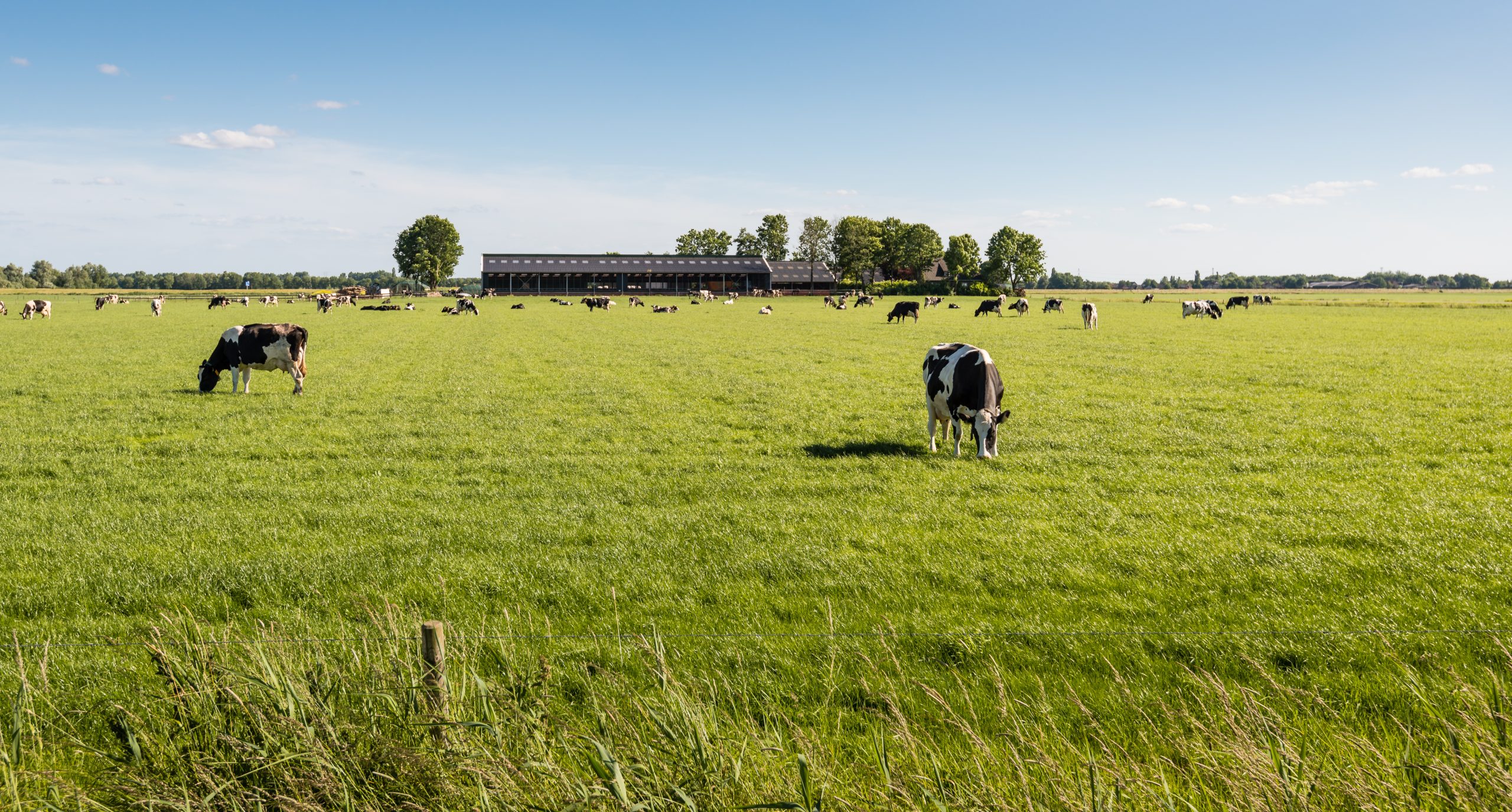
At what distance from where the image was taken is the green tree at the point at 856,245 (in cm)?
12681

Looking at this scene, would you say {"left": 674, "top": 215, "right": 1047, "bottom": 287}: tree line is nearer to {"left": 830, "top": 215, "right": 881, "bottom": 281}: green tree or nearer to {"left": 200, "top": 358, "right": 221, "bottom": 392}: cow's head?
{"left": 830, "top": 215, "right": 881, "bottom": 281}: green tree

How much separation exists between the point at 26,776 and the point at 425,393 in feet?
51.8

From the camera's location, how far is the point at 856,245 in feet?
416

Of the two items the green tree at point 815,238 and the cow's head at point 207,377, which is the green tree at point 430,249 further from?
the cow's head at point 207,377

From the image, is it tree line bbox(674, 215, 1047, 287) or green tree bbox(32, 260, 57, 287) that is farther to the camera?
green tree bbox(32, 260, 57, 287)

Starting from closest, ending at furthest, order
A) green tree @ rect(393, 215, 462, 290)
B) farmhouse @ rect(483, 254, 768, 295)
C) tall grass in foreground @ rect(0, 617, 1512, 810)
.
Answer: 1. tall grass in foreground @ rect(0, 617, 1512, 810)
2. farmhouse @ rect(483, 254, 768, 295)
3. green tree @ rect(393, 215, 462, 290)

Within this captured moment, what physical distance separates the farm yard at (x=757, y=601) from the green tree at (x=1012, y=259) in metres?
116

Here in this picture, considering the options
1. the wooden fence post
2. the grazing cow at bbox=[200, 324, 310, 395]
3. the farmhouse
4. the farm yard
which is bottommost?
the farm yard

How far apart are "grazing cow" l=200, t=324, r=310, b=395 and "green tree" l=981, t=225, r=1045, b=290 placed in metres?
122

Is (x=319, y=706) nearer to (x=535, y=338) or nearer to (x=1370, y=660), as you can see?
(x=1370, y=660)

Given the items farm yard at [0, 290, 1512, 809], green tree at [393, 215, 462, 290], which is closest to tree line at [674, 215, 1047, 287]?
green tree at [393, 215, 462, 290]

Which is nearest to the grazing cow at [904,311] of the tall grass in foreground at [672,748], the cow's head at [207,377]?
the cow's head at [207,377]

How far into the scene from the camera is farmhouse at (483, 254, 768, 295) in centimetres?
11891

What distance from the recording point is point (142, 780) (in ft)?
12.1
